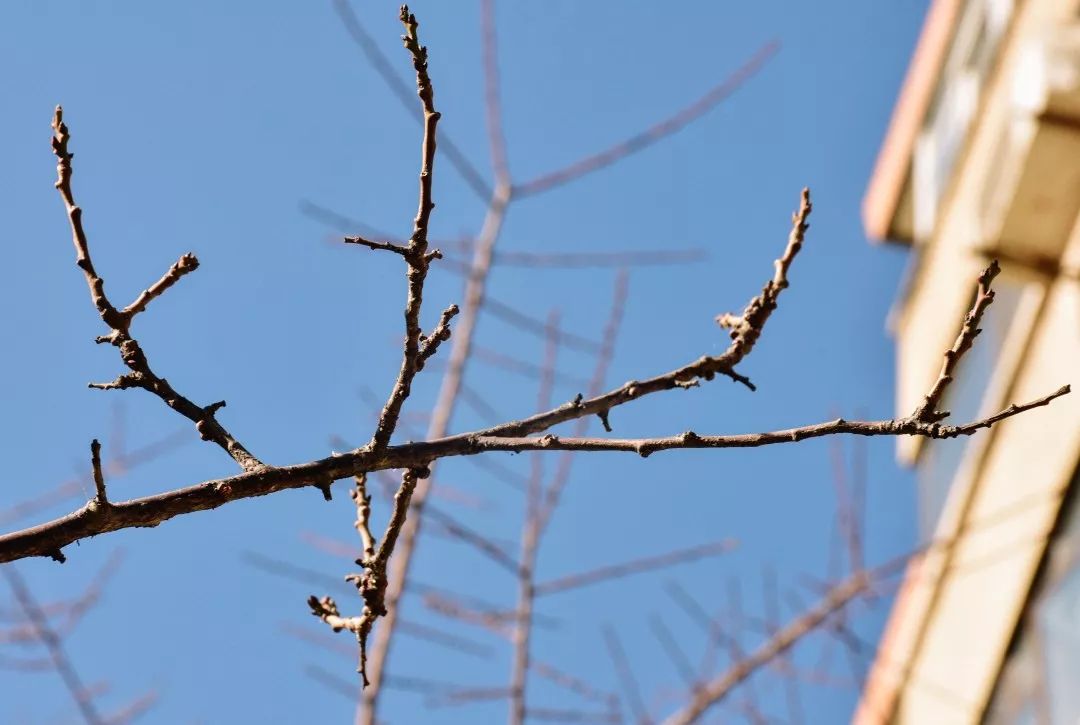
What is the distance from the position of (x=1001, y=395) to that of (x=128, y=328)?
578 cm

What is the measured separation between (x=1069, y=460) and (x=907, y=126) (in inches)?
231

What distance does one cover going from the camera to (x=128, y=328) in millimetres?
1959

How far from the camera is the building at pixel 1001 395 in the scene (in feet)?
18.2

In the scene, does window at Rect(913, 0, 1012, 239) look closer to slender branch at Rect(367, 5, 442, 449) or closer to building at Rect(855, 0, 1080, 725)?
building at Rect(855, 0, 1080, 725)

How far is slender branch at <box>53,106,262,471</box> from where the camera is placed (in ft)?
6.12

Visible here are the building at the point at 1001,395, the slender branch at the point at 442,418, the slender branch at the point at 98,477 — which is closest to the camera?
the slender branch at the point at 98,477

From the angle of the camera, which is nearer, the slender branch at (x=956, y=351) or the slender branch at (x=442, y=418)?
the slender branch at (x=956, y=351)

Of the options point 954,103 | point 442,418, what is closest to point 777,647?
point 442,418

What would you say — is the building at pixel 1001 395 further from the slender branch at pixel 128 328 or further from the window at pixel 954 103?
the slender branch at pixel 128 328

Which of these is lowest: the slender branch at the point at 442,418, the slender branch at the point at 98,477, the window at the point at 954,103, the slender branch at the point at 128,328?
the slender branch at the point at 98,477

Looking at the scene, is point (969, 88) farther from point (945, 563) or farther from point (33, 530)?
point (33, 530)

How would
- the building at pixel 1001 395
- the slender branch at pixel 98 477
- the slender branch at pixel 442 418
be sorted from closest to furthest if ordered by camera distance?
the slender branch at pixel 98 477 < the slender branch at pixel 442 418 < the building at pixel 1001 395

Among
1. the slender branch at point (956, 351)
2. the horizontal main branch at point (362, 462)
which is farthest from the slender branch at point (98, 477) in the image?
the slender branch at point (956, 351)

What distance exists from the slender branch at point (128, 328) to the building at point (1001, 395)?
4483mm
